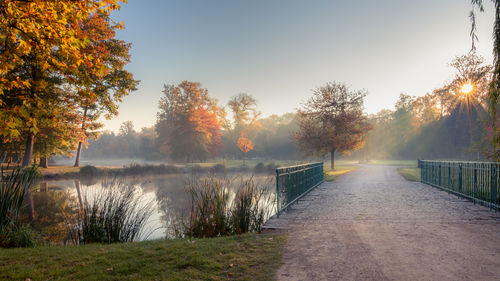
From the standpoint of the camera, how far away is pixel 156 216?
1060 cm

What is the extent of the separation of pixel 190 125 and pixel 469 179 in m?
39.6

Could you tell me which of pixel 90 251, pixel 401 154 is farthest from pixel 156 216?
pixel 401 154

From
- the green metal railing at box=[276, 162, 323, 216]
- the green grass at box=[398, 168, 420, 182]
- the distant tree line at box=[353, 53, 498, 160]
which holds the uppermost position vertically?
the distant tree line at box=[353, 53, 498, 160]

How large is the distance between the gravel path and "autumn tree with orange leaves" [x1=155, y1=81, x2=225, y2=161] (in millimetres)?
38139

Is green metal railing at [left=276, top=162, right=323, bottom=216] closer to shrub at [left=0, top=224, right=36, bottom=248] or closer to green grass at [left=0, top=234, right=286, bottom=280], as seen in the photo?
green grass at [left=0, top=234, right=286, bottom=280]

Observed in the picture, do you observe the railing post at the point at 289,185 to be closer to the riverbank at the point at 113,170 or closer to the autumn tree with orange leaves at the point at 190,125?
the riverbank at the point at 113,170

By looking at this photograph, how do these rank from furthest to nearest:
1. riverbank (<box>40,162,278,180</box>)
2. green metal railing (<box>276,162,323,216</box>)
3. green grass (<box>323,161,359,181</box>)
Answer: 1. riverbank (<box>40,162,278,180</box>)
2. green grass (<box>323,161,359,181</box>)
3. green metal railing (<box>276,162,323,216</box>)

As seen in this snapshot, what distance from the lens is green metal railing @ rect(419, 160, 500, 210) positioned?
773 centimetres

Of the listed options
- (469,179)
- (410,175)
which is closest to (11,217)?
(469,179)

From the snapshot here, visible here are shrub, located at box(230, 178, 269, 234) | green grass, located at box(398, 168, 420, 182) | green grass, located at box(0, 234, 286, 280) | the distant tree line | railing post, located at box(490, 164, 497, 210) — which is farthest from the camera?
the distant tree line

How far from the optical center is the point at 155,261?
423 centimetres

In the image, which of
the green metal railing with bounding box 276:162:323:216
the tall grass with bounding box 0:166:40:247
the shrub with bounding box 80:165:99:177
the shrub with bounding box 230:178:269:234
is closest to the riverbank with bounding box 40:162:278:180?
the shrub with bounding box 80:165:99:177

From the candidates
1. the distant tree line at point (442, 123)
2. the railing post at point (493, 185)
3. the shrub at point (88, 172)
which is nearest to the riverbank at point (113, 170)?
the shrub at point (88, 172)

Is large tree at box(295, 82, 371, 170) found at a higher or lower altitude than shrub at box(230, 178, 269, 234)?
higher
